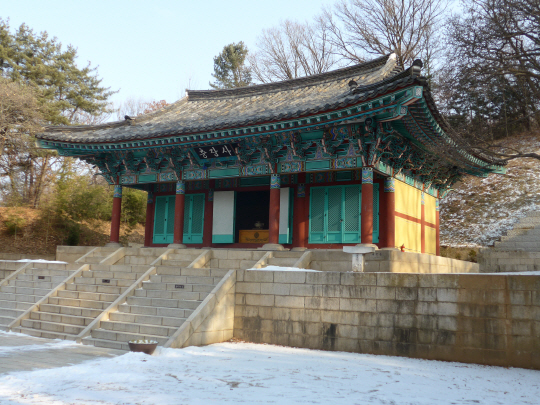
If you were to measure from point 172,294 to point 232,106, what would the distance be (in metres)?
9.61

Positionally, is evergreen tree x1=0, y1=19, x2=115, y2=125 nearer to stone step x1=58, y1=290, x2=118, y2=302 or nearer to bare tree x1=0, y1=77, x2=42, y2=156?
bare tree x1=0, y1=77, x2=42, y2=156

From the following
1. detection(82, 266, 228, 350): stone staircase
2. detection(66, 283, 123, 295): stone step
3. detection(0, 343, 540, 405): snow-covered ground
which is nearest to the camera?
detection(0, 343, 540, 405): snow-covered ground

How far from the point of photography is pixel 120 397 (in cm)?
530

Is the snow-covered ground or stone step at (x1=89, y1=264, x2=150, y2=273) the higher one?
stone step at (x1=89, y1=264, x2=150, y2=273)

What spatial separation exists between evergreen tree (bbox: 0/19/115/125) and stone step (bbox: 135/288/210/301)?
20.3 m

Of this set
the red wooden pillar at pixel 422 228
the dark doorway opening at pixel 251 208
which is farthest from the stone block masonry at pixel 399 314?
the red wooden pillar at pixel 422 228

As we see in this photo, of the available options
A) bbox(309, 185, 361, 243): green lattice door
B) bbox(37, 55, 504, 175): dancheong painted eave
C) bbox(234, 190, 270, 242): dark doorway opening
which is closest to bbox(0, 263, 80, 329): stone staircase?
bbox(37, 55, 504, 175): dancheong painted eave

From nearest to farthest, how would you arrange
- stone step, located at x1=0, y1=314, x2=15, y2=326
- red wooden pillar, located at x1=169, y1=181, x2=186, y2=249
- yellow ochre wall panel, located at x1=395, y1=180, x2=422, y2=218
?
stone step, located at x1=0, y1=314, x2=15, y2=326 < yellow ochre wall panel, located at x1=395, y1=180, x2=422, y2=218 < red wooden pillar, located at x1=169, y1=181, x2=186, y2=249

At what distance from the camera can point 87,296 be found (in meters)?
11.0

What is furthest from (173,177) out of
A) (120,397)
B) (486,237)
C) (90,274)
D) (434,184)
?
(486,237)

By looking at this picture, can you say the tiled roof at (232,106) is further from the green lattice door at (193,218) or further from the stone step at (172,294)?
the stone step at (172,294)

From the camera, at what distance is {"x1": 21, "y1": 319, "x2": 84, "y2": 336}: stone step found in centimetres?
961

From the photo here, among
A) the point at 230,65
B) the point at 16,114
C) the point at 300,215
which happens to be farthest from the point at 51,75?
the point at 300,215

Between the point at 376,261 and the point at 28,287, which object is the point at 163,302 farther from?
the point at 376,261
